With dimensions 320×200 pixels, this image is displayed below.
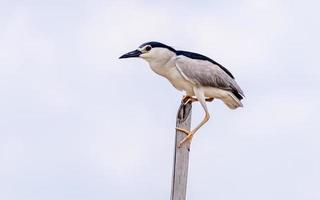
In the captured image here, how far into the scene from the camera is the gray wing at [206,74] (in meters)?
9.12

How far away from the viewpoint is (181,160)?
821 cm

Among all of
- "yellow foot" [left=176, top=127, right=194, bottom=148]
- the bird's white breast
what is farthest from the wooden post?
the bird's white breast

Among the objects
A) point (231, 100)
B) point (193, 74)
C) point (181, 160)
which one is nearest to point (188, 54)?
point (193, 74)

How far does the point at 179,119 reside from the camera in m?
8.48

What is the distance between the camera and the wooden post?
805 centimetres

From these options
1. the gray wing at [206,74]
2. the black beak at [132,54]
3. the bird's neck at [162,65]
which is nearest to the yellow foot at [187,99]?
the gray wing at [206,74]

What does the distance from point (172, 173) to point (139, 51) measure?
150cm

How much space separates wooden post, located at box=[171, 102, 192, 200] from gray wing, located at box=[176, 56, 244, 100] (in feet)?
2.08

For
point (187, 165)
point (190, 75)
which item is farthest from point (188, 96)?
point (187, 165)

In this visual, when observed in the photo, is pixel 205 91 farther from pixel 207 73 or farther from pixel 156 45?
pixel 156 45

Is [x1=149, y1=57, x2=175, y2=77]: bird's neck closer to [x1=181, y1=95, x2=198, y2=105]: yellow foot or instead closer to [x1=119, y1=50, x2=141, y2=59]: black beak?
[x1=119, y1=50, x2=141, y2=59]: black beak

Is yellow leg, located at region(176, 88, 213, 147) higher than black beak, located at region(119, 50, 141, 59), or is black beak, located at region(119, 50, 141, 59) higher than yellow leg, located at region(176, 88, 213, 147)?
black beak, located at region(119, 50, 141, 59)

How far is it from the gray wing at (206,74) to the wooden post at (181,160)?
0.63m

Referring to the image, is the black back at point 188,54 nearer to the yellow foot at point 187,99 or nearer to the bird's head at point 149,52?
the bird's head at point 149,52
